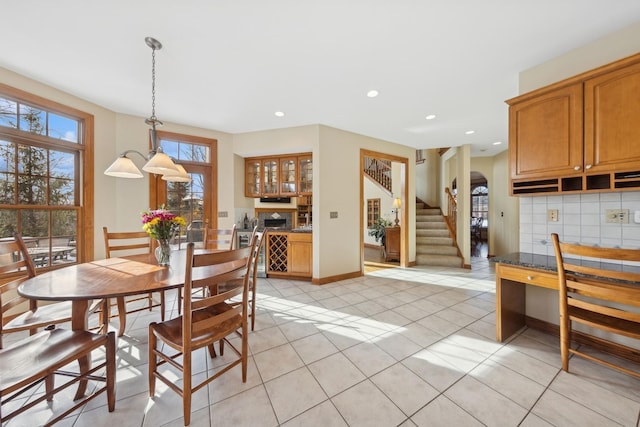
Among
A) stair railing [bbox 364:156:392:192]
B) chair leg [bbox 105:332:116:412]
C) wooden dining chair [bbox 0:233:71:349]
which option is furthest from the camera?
stair railing [bbox 364:156:392:192]

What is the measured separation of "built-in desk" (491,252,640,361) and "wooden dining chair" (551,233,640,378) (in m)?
0.03

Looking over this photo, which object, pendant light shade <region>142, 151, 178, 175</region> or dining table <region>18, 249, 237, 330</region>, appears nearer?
dining table <region>18, 249, 237, 330</region>

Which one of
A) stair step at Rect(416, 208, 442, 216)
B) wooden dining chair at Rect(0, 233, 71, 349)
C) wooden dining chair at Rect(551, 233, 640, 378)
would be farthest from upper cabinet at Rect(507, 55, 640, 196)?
stair step at Rect(416, 208, 442, 216)

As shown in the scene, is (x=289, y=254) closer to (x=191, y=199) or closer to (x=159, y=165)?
(x=191, y=199)

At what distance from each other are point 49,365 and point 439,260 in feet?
18.6

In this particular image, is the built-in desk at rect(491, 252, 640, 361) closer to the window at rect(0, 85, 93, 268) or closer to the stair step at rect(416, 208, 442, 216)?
the stair step at rect(416, 208, 442, 216)

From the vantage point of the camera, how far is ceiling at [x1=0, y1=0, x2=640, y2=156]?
5.47ft

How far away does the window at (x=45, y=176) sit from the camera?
2.44 metres

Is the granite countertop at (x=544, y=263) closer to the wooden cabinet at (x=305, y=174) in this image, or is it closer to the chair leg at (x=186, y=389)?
the chair leg at (x=186, y=389)

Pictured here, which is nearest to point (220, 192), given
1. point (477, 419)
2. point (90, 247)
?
point (90, 247)

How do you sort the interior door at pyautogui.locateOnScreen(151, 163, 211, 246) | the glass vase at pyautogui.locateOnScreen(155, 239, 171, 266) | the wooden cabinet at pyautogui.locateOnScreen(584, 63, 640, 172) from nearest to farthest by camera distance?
the wooden cabinet at pyautogui.locateOnScreen(584, 63, 640, 172), the glass vase at pyautogui.locateOnScreen(155, 239, 171, 266), the interior door at pyautogui.locateOnScreen(151, 163, 211, 246)

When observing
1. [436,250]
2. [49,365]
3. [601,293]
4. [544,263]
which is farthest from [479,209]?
[49,365]

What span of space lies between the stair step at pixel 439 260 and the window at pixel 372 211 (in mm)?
2502

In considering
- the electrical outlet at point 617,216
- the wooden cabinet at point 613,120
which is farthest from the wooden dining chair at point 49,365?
the electrical outlet at point 617,216
